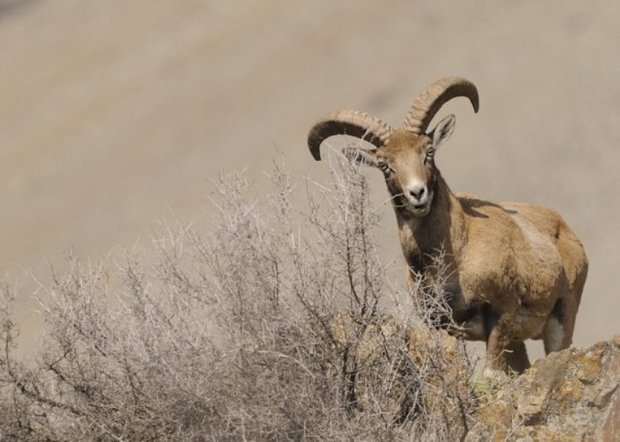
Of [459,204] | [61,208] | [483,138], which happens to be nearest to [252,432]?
[459,204]

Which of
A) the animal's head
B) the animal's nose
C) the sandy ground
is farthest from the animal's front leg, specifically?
the sandy ground

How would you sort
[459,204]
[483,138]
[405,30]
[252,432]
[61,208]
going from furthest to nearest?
1. [405,30]
2. [61,208]
3. [483,138]
4. [459,204]
5. [252,432]

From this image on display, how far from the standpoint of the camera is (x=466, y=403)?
33.6 feet

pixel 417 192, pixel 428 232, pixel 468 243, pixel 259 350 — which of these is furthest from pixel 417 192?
pixel 259 350

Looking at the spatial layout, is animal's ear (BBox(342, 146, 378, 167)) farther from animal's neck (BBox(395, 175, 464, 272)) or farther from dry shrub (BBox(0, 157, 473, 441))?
dry shrub (BBox(0, 157, 473, 441))

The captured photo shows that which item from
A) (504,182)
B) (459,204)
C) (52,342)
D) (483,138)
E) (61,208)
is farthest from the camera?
(61,208)

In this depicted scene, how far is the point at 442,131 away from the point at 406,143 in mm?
791

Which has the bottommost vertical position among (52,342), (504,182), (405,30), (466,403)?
(466,403)

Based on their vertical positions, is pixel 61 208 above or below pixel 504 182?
above

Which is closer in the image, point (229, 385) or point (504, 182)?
point (229, 385)

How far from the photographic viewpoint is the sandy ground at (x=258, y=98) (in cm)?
5672

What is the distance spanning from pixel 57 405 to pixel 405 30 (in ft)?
211

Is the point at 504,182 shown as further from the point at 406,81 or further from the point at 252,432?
the point at 252,432

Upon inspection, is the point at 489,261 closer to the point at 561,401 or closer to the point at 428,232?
the point at 428,232
